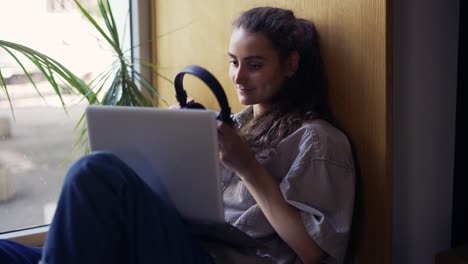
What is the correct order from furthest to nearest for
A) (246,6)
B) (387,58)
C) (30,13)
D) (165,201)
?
(30,13), (246,6), (387,58), (165,201)

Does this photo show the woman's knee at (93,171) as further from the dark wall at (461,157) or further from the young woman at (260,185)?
the dark wall at (461,157)

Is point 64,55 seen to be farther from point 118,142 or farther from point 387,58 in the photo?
point 387,58

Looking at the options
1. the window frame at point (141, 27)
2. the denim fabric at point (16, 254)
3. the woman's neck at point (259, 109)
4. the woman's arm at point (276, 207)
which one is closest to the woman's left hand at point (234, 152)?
the woman's arm at point (276, 207)

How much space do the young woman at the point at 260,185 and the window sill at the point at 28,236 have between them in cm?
71

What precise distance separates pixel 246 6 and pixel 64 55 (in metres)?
0.68

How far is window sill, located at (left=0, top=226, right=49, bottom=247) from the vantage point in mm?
1743

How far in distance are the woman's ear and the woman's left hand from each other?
0.92 ft

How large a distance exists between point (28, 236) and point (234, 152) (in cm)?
89

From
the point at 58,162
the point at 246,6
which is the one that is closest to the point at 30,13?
the point at 58,162

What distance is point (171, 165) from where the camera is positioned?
1.06m

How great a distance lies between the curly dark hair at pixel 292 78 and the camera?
1.37 metres

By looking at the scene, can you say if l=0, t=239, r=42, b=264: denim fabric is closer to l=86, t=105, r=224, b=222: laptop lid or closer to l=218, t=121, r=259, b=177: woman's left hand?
l=86, t=105, r=224, b=222: laptop lid

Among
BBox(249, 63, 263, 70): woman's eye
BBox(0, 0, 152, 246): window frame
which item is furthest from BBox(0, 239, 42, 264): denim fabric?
BBox(0, 0, 152, 246): window frame

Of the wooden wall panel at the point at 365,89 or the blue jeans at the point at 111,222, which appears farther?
the wooden wall panel at the point at 365,89
